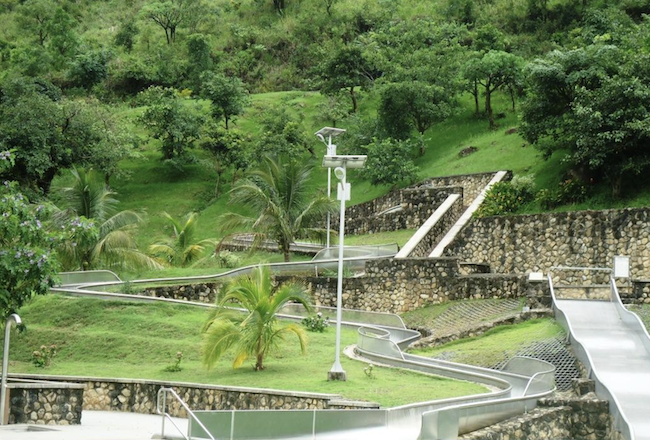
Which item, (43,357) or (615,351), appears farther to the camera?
(43,357)

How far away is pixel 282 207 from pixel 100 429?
20996 mm

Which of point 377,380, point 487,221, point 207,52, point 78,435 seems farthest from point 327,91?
point 78,435

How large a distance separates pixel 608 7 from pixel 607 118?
24352 mm

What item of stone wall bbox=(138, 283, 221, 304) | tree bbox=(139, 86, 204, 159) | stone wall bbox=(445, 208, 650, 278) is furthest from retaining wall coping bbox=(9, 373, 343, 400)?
tree bbox=(139, 86, 204, 159)

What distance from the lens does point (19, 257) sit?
2038cm

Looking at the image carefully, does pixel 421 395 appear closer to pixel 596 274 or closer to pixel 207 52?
pixel 596 274

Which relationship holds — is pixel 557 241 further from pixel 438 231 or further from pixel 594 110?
pixel 438 231

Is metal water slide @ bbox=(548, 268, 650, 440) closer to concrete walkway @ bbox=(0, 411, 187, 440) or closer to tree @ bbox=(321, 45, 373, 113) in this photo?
concrete walkway @ bbox=(0, 411, 187, 440)

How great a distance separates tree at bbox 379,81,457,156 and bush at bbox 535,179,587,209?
13.4 m

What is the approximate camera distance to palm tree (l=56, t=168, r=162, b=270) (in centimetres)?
3675

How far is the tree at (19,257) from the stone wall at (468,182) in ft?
87.8

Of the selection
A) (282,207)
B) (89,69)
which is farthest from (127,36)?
(282,207)

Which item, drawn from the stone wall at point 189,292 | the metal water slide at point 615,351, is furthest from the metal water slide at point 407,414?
the stone wall at point 189,292

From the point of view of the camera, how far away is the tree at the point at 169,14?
80.4 metres
